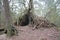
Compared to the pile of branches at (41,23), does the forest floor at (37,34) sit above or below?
below

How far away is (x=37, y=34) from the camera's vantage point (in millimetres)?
5715

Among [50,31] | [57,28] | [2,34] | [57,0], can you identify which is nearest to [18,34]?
[2,34]

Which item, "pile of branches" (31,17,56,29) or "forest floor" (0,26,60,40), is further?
"pile of branches" (31,17,56,29)

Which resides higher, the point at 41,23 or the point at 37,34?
the point at 41,23

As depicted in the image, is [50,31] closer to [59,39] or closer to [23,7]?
[59,39]

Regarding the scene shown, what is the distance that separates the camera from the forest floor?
211 inches

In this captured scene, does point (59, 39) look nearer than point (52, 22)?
Yes

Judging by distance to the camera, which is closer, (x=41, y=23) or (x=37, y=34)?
(x=37, y=34)

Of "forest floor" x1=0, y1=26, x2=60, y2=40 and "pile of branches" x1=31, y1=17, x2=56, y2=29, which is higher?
"pile of branches" x1=31, y1=17, x2=56, y2=29

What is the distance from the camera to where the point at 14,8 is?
707 cm

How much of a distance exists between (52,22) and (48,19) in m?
0.26

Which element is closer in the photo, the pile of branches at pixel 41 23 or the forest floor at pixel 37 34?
the forest floor at pixel 37 34

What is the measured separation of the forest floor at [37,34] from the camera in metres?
5.36

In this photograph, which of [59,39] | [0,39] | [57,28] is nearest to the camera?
[59,39]
